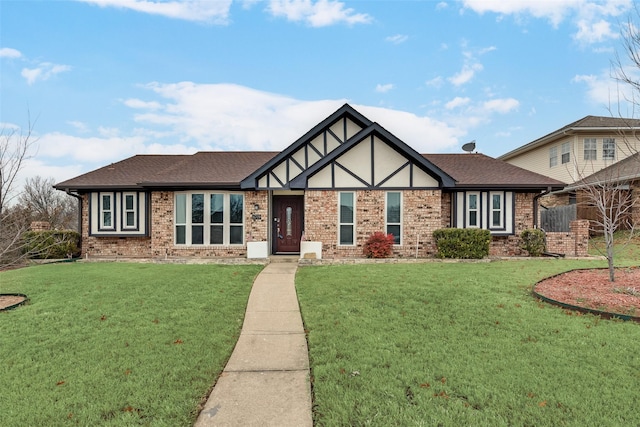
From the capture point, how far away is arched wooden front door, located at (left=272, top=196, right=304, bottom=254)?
14641mm

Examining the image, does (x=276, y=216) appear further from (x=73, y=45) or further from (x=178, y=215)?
(x=73, y=45)

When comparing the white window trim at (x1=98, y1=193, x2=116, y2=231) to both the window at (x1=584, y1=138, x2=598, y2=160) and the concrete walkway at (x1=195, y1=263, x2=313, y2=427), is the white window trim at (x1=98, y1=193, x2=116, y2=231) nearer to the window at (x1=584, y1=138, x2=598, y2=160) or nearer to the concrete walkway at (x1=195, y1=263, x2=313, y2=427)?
the concrete walkway at (x1=195, y1=263, x2=313, y2=427)

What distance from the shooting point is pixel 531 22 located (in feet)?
43.2

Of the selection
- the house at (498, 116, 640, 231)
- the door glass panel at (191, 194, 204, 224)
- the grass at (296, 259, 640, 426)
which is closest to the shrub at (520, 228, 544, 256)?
the grass at (296, 259, 640, 426)

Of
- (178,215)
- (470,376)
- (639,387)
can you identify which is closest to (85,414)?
(470,376)

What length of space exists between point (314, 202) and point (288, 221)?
2.13 metres

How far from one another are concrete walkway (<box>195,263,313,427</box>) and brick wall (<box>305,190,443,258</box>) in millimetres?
6565

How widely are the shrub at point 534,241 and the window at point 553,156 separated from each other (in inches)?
510

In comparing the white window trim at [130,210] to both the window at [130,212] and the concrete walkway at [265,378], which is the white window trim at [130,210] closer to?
the window at [130,212]

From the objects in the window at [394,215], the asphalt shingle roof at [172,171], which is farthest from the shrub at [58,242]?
the window at [394,215]

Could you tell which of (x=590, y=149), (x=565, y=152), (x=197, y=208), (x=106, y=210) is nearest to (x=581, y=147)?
(x=590, y=149)

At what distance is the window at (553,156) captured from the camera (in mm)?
23297

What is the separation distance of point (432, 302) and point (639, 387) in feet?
10.7

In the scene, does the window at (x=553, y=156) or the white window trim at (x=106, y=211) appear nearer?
the white window trim at (x=106, y=211)
